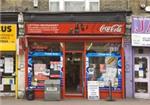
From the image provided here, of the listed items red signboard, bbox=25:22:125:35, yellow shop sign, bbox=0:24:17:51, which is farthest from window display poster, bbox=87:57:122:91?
yellow shop sign, bbox=0:24:17:51

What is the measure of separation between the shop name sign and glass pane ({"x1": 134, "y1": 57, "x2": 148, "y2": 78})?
1054 mm

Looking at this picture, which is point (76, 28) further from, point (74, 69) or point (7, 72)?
point (7, 72)

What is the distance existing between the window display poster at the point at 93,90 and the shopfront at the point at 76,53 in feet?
0.72

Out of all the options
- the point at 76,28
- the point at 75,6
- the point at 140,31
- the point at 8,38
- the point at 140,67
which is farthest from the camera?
the point at 75,6

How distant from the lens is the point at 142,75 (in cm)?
2200

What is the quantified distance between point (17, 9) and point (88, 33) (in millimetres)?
3622

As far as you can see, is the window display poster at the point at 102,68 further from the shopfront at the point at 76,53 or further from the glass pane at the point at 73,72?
the glass pane at the point at 73,72

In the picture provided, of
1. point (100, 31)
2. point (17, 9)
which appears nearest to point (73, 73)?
point (100, 31)

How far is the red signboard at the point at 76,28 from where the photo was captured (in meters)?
21.4

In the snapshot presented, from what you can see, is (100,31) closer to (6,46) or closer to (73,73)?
(73,73)

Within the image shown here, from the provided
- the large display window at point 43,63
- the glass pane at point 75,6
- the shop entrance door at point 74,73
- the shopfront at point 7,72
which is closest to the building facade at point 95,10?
the glass pane at point 75,6

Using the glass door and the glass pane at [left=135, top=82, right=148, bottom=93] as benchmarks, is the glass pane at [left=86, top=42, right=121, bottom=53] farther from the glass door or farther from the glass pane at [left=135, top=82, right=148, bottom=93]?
the glass pane at [left=135, top=82, right=148, bottom=93]

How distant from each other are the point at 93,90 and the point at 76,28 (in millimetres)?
3008

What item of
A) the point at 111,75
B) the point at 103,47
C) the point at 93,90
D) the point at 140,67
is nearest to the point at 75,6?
the point at 103,47
